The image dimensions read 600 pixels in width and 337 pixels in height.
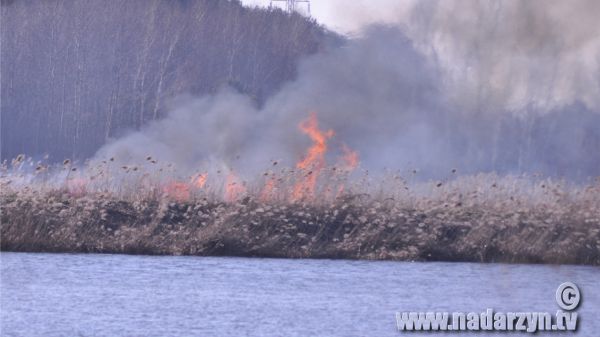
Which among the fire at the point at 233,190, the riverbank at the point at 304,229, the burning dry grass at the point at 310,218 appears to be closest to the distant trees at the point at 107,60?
the fire at the point at 233,190

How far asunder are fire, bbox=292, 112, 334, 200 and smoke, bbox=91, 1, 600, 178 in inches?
11.3

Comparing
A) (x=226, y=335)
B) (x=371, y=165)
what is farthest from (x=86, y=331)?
(x=371, y=165)

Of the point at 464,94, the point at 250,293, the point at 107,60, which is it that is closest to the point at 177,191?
the point at 250,293

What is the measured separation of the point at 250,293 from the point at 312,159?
1474 centimetres

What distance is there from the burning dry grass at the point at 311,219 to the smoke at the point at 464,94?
173 inches

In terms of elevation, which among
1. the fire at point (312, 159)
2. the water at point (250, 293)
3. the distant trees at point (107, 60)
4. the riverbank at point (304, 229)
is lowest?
the water at point (250, 293)

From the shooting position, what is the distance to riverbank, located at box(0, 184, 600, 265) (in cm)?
2470

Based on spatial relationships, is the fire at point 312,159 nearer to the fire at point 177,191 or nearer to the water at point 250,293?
the fire at point 177,191

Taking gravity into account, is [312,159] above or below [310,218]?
above

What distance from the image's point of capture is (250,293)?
19.3 meters

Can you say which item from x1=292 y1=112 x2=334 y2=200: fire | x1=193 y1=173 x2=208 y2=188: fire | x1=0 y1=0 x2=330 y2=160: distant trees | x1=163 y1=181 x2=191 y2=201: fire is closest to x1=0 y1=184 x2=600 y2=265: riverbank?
x1=163 y1=181 x2=191 y2=201: fire

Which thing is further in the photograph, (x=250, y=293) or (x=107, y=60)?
(x=107, y=60)

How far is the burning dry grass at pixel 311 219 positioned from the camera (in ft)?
81.3

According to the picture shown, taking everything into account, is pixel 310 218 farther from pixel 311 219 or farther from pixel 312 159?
pixel 312 159
